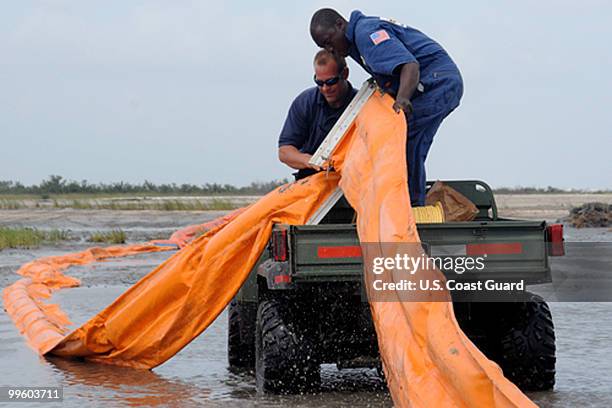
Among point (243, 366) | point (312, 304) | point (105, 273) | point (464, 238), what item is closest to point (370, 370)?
point (243, 366)

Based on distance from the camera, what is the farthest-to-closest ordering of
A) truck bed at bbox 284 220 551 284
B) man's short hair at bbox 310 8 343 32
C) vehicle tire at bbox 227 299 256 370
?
vehicle tire at bbox 227 299 256 370 → man's short hair at bbox 310 8 343 32 → truck bed at bbox 284 220 551 284

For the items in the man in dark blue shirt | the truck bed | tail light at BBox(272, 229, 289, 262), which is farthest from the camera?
the man in dark blue shirt

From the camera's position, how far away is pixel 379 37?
8.43 m

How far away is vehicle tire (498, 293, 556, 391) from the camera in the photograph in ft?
27.2

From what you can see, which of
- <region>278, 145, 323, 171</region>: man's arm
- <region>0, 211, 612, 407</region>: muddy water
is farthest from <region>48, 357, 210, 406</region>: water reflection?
<region>278, 145, 323, 171</region>: man's arm

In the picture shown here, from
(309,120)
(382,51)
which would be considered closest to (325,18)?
(382,51)

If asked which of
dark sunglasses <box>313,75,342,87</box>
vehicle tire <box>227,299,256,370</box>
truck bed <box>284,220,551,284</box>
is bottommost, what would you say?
vehicle tire <box>227,299,256,370</box>

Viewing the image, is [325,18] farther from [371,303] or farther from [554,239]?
[371,303]

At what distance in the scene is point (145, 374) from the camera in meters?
9.62

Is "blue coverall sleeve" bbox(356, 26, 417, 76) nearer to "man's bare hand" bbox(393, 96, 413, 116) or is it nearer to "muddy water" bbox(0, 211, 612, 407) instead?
"man's bare hand" bbox(393, 96, 413, 116)

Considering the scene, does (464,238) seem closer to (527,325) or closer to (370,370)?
(527,325)

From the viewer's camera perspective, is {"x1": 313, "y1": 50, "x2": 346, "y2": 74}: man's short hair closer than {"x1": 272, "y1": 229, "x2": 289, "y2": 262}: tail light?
No

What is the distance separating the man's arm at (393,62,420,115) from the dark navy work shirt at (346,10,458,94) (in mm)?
56

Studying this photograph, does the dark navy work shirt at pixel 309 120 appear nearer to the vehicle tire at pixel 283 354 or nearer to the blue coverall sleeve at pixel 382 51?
the blue coverall sleeve at pixel 382 51
